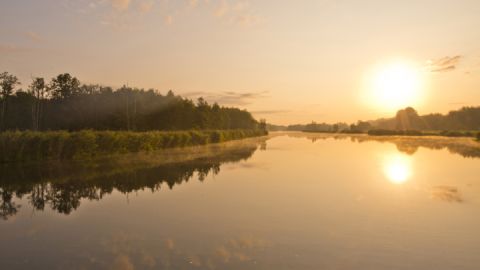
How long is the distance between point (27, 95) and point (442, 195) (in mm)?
112897

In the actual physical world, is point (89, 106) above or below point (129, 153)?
above

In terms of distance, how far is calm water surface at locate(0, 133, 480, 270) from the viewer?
24.7 ft

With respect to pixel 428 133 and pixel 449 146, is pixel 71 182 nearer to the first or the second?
pixel 449 146

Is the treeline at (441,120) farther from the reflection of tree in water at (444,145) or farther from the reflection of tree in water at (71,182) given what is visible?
the reflection of tree in water at (71,182)

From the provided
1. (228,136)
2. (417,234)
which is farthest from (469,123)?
(417,234)

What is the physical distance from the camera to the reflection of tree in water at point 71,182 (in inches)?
549

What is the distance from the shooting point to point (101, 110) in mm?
84438

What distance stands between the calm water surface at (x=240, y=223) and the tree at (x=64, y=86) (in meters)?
80.4

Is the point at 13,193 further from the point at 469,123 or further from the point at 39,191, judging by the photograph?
the point at 469,123

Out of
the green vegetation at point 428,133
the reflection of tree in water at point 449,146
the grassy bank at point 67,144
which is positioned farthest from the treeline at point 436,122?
the grassy bank at point 67,144

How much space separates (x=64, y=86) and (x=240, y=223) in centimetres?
9601

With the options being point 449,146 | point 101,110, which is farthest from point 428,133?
point 101,110

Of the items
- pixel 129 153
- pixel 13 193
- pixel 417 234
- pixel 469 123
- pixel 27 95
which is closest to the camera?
pixel 417 234

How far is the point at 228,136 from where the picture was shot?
282 ft
